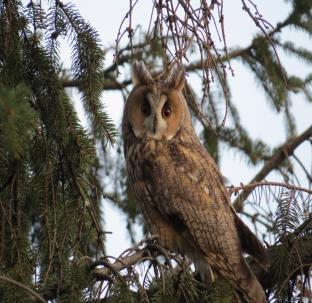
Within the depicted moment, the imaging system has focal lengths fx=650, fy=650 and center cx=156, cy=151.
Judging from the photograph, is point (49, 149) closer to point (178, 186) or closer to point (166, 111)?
point (178, 186)

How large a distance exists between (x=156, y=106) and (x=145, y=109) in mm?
125

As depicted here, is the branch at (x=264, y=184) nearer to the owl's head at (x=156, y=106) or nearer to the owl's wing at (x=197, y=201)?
the owl's wing at (x=197, y=201)

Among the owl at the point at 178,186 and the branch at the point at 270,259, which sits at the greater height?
the owl at the point at 178,186

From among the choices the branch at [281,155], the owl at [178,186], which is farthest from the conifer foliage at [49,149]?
the branch at [281,155]

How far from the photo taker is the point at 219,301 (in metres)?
2.17

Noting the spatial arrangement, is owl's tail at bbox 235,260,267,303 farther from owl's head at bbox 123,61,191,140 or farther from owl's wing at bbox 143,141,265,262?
owl's head at bbox 123,61,191,140

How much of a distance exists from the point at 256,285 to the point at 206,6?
50.7 inches

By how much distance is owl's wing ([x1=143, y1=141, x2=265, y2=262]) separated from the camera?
3.22m

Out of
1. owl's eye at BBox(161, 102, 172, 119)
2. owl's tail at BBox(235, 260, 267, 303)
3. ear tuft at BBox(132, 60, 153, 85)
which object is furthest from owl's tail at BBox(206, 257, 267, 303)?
ear tuft at BBox(132, 60, 153, 85)

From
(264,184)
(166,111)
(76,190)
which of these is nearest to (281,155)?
(166,111)

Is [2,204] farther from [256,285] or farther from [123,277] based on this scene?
[256,285]

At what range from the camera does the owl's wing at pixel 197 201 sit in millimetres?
3219

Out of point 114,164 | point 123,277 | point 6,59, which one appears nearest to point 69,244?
point 123,277

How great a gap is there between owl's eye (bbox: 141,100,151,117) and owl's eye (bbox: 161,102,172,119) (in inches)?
3.1
